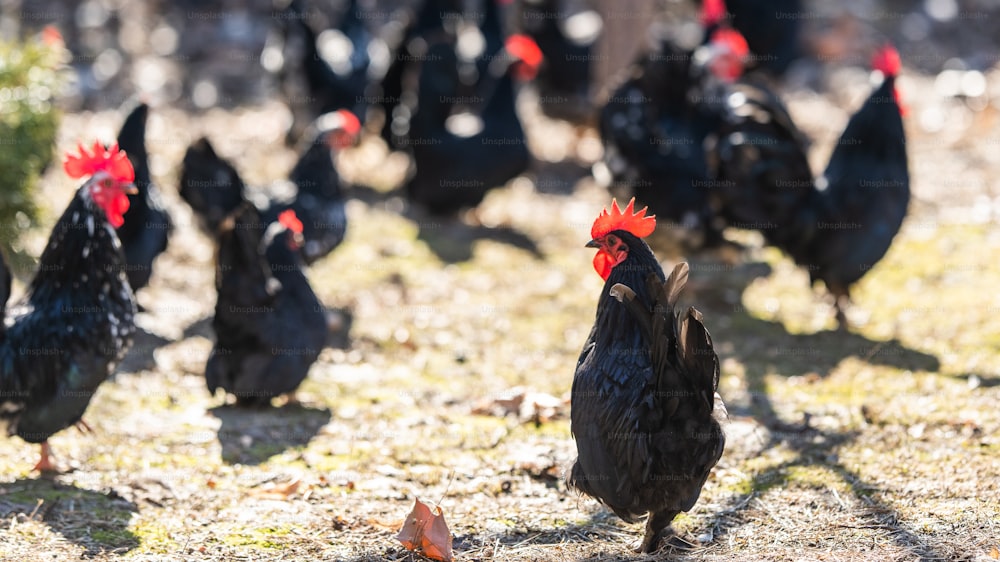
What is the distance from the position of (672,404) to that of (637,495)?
15.9 inches

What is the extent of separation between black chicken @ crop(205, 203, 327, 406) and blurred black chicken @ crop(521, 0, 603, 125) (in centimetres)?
682

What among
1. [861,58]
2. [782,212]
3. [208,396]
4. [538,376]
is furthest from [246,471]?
[861,58]

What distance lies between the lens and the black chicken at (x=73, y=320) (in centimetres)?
522

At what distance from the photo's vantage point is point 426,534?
439cm

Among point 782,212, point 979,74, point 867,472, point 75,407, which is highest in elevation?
point 979,74

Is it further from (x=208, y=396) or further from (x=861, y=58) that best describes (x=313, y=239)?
(x=861, y=58)

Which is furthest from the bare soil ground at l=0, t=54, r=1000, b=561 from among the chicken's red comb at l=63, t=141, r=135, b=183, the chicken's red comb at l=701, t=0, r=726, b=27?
the chicken's red comb at l=701, t=0, r=726, b=27

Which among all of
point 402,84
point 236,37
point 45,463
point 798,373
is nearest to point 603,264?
point 798,373

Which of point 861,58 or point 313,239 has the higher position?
point 861,58

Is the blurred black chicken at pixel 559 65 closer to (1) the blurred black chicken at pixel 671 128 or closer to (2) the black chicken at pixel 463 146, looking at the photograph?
(2) the black chicken at pixel 463 146

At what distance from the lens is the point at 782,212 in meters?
7.78

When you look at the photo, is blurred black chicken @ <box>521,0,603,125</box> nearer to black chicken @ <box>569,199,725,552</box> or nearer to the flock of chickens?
the flock of chickens

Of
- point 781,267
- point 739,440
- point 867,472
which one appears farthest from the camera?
point 781,267

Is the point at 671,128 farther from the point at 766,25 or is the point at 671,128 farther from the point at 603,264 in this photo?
the point at 603,264
